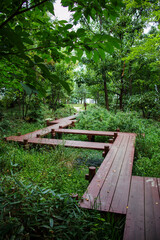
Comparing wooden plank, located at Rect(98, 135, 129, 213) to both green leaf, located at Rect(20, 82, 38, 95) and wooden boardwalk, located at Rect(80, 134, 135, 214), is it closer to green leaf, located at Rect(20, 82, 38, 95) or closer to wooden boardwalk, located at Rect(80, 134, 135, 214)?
wooden boardwalk, located at Rect(80, 134, 135, 214)

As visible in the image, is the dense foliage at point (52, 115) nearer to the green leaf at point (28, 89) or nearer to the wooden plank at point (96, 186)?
the green leaf at point (28, 89)

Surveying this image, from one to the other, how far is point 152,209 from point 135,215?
0.27 meters

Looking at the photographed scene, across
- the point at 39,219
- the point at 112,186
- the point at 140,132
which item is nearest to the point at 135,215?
the point at 112,186

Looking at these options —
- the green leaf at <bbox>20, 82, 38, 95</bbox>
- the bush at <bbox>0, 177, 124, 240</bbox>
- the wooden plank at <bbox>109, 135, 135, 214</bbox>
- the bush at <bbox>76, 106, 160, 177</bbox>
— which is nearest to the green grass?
the bush at <bbox>0, 177, 124, 240</bbox>

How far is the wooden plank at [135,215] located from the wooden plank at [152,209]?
55 millimetres

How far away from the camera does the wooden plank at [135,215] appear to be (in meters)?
1.71

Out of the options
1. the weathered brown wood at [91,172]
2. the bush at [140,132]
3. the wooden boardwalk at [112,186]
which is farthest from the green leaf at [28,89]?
the bush at [140,132]

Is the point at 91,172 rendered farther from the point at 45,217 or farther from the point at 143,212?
the point at 45,217

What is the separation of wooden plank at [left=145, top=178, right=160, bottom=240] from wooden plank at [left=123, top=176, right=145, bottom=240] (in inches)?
2.1

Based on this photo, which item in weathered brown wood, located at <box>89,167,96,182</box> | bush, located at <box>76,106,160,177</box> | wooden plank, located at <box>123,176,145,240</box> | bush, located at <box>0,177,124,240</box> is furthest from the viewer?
bush, located at <box>76,106,160,177</box>

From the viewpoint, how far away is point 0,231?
1.29m

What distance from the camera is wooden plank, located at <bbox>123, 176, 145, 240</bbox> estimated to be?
1712mm

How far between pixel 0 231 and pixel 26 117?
884cm

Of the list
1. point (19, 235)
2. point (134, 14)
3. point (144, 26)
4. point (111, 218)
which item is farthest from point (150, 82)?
point (19, 235)
